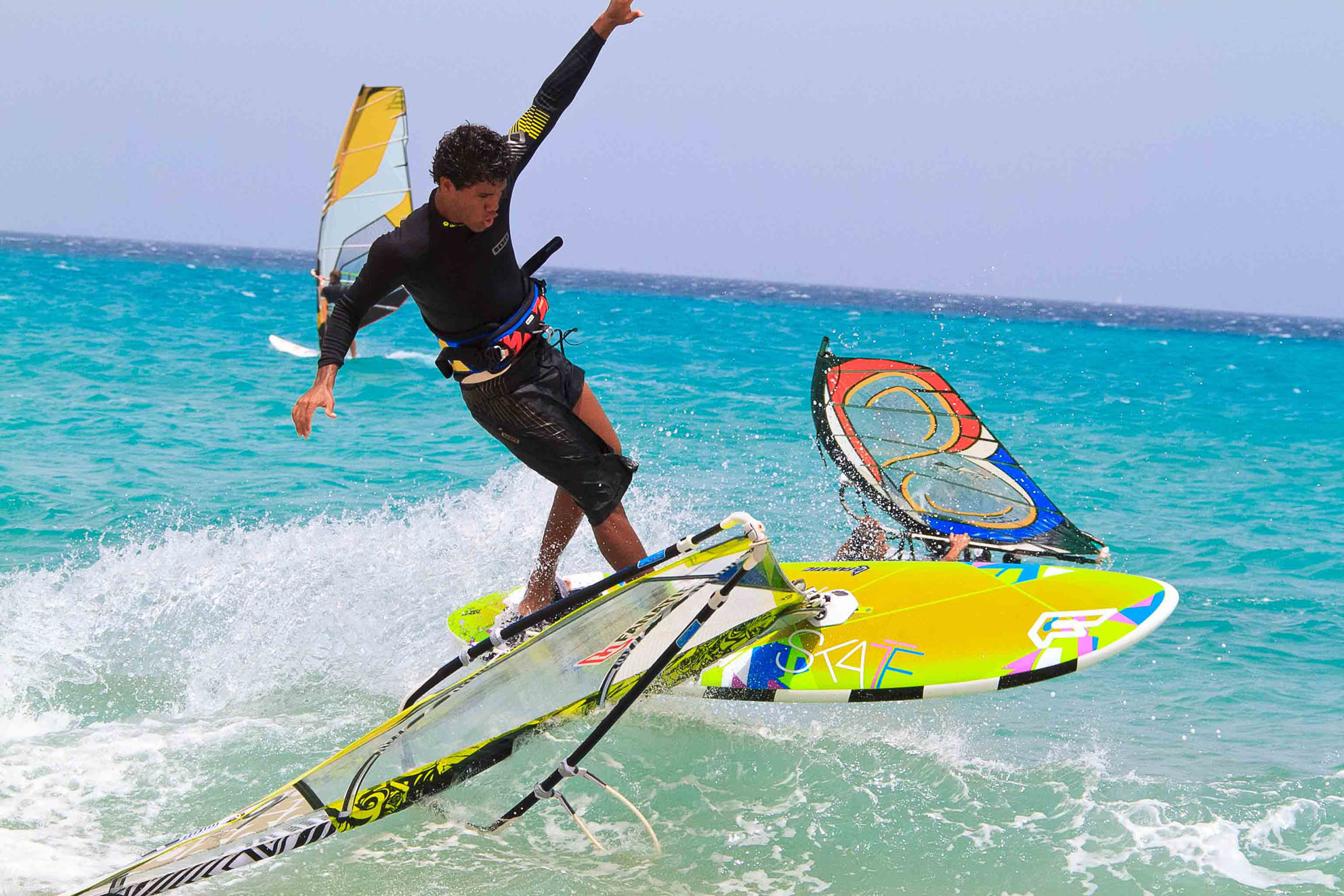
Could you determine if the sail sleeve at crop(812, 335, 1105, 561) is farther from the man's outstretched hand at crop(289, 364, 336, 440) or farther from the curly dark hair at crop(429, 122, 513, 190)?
the man's outstretched hand at crop(289, 364, 336, 440)

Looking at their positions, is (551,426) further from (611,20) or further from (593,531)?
(611,20)

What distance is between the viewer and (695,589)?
11.2 feet

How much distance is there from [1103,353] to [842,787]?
3276 cm

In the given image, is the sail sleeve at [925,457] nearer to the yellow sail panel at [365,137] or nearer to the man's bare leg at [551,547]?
the man's bare leg at [551,547]

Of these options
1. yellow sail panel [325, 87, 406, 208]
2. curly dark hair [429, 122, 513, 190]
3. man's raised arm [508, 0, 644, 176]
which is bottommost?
curly dark hair [429, 122, 513, 190]

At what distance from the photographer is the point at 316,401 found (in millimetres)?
3328

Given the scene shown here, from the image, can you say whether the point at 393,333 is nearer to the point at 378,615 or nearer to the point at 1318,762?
the point at 378,615

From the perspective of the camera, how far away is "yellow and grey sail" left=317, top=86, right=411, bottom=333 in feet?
43.6

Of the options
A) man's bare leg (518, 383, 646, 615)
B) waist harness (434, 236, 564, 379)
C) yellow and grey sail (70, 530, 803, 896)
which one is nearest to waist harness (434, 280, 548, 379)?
waist harness (434, 236, 564, 379)

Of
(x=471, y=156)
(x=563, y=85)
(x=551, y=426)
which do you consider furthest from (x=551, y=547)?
(x=563, y=85)

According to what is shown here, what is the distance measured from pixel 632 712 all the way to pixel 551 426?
1450mm

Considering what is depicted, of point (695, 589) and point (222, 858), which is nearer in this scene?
point (222, 858)

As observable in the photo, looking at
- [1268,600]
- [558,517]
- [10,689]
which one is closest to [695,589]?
[558,517]

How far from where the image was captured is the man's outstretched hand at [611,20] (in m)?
4.06
